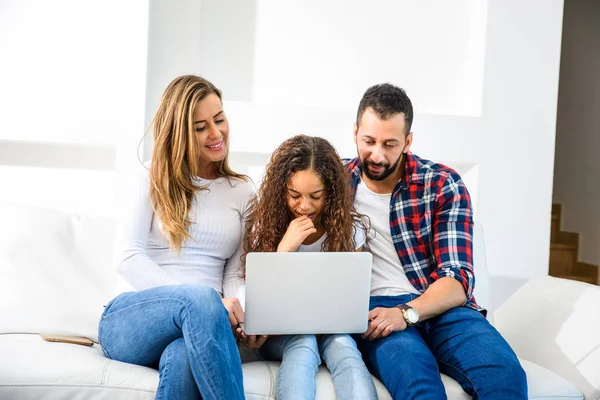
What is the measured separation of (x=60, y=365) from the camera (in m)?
1.58

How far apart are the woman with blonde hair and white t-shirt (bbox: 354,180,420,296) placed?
35 centimetres

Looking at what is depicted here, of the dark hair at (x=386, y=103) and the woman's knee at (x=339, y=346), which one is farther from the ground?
the dark hair at (x=386, y=103)

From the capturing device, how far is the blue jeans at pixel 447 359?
5.25 ft

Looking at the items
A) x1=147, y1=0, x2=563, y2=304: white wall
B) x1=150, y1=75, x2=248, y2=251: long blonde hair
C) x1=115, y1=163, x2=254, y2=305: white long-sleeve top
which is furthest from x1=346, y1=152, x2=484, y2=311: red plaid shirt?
x1=147, y1=0, x2=563, y2=304: white wall

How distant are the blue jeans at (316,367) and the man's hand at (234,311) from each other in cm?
14

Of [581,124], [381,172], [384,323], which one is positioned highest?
[581,124]

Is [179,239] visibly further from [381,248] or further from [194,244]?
[381,248]

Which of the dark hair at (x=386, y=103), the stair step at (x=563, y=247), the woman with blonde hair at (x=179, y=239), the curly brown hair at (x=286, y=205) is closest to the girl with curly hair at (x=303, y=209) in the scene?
the curly brown hair at (x=286, y=205)

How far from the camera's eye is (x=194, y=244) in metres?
1.90

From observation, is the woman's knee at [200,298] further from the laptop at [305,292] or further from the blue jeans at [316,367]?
the blue jeans at [316,367]

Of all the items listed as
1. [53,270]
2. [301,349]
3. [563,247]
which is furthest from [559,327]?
[563,247]

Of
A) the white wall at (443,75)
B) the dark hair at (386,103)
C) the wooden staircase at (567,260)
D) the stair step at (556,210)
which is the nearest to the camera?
the dark hair at (386,103)

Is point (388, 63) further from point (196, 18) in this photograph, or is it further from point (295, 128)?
point (196, 18)

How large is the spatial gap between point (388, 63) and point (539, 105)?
2.18 ft
